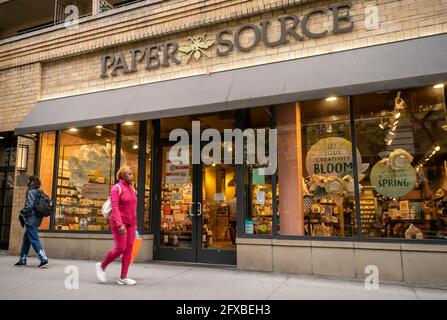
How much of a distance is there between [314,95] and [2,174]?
9.40 meters

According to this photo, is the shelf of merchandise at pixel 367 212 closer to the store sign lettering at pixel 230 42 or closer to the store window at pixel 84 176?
the store sign lettering at pixel 230 42

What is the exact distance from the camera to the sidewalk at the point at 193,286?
214 inches

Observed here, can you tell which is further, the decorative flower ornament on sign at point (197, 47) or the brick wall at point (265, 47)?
the decorative flower ornament on sign at point (197, 47)

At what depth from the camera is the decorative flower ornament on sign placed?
8.35 metres

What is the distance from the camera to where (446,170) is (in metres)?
6.63

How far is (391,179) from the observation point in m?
6.98

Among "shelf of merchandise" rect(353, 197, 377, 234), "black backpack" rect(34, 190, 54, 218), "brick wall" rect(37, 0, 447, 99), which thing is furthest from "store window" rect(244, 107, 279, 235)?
"black backpack" rect(34, 190, 54, 218)

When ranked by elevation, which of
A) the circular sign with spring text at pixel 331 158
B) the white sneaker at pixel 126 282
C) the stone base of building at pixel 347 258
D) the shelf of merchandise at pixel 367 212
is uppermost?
the circular sign with spring text at pixel 331 158

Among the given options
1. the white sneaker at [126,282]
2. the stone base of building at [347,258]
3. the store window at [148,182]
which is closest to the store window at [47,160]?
the store window at [148,182]

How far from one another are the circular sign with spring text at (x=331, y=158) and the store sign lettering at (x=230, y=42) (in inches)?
81.2

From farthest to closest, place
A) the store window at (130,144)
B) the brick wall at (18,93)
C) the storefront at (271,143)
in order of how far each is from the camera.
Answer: the brick wall at (18,93), the store window at (130,144), the storefront at (271,143)
